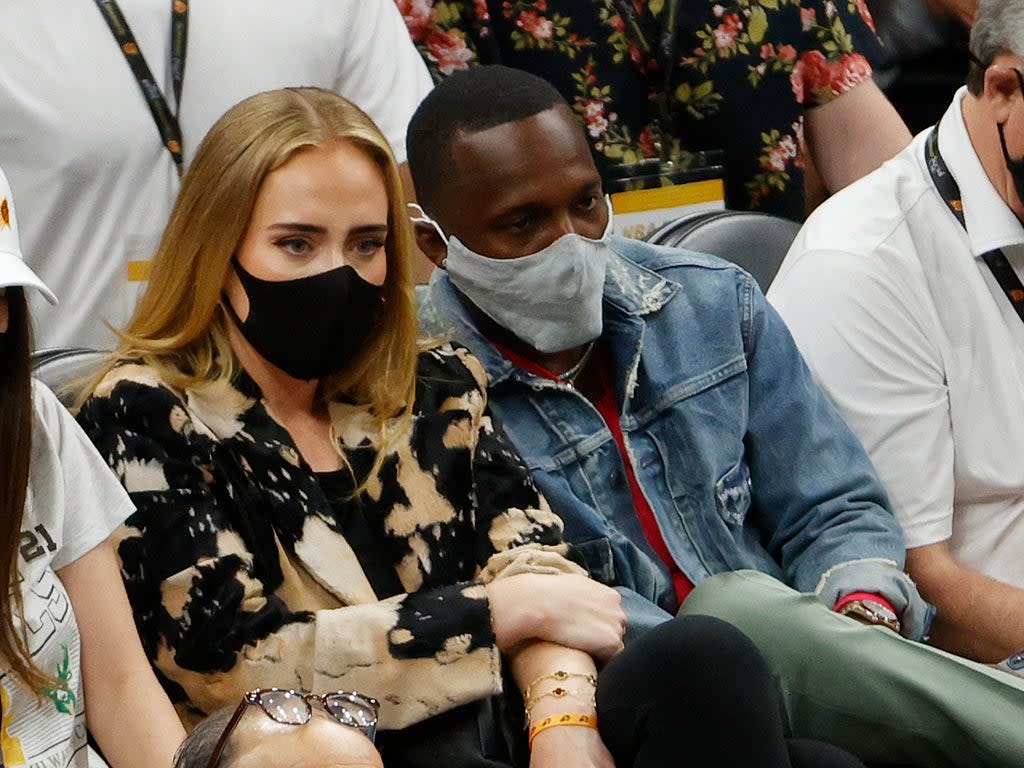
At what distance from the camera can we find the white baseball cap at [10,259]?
6.53 feet

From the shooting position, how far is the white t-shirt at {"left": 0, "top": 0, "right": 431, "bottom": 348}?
2.97 metres

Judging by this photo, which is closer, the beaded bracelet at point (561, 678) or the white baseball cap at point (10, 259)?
the white baseball cap at point (10, 259)

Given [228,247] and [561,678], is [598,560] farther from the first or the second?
[228,247]

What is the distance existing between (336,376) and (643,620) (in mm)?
551

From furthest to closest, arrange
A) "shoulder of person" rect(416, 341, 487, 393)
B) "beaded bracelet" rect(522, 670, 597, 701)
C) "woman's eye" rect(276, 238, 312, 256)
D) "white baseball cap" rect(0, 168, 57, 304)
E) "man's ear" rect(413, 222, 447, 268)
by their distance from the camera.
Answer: "man's ear" rect(413, 222, 447, 268) < "shoulder of person" rect(416, 341, 487, 393) < "woman's eye" rect(276, 238, 312, 256) < "beaded bracelet" rect(522, 670, 597, 701) < "white baseball cap" rect(0, 168, 57, 304)

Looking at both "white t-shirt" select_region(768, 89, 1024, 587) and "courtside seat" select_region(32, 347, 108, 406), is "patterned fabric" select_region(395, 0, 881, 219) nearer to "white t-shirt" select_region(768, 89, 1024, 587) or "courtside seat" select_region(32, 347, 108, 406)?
"white t-shirt" select_region(768, 89, 1024, 587)

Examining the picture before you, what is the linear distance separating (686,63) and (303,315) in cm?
173

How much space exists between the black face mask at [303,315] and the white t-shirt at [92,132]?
1.80 feet

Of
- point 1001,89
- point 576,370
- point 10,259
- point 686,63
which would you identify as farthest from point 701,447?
point 686,63

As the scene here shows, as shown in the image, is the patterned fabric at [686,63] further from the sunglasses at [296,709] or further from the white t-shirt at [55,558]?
the sunglasses at [296,709]

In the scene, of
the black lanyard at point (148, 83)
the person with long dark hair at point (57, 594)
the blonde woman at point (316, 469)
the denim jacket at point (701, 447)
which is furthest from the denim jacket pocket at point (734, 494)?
the black lanyard at point (148, 83)

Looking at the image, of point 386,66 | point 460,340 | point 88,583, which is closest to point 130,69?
point 386,66

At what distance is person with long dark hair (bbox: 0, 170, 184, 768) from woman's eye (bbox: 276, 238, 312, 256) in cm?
38

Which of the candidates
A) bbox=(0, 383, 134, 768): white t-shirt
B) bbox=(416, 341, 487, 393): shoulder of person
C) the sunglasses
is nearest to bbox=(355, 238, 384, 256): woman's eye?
bbox=(416, 341, 487, 393): shoulder of person
